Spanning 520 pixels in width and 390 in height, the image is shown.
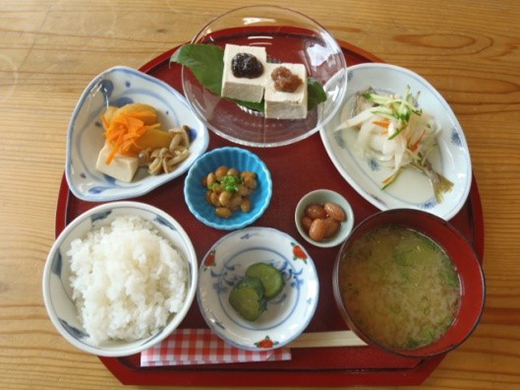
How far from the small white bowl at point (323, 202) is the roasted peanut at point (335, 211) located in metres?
0.03

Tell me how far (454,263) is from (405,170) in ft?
1.54

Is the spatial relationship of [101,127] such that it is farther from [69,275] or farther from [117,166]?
[69,275]

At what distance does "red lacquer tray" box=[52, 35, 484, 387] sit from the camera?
1.46m

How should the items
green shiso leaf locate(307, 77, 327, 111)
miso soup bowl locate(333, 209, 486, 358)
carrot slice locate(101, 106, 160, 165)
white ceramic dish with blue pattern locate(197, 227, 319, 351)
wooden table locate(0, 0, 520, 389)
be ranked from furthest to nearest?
green shiso leaf locate(307, 77, 327, 111)
carrot slice locate(101, 106, 160, 165)
wooden table locate(0, 0, 520, 389)
white ceramic dish with blue pattern locate(197, 227, 319, 351)
miso soup bowl locate(333, 209, 486, 358)

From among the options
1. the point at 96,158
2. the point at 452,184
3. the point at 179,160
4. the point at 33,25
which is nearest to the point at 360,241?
the point at 452,184

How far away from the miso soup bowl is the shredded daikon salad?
1.07 ft

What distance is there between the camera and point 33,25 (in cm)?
203

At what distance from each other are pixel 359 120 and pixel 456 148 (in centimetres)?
40

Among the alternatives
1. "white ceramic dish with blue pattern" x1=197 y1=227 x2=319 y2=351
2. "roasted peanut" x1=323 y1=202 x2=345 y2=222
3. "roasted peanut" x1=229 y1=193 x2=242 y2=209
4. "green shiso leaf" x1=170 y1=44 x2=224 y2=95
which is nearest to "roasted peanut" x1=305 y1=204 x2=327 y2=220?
"roasted peanut" x1=323 y1=202 x2=345 y2=222

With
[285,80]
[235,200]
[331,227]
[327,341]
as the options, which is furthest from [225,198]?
[327,341]

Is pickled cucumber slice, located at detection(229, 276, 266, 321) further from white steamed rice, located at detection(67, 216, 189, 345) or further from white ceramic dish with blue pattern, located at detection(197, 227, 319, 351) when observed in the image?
white steamed rice, located at detection(67, 216, 189, 345)

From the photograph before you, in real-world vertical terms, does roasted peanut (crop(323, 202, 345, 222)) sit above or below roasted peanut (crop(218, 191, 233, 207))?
above

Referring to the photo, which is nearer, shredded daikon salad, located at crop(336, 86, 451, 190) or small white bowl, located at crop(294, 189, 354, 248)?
small white bowl, located at crop(294, 189, 354, 248)

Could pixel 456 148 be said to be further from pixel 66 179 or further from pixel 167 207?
pixel 66 179
